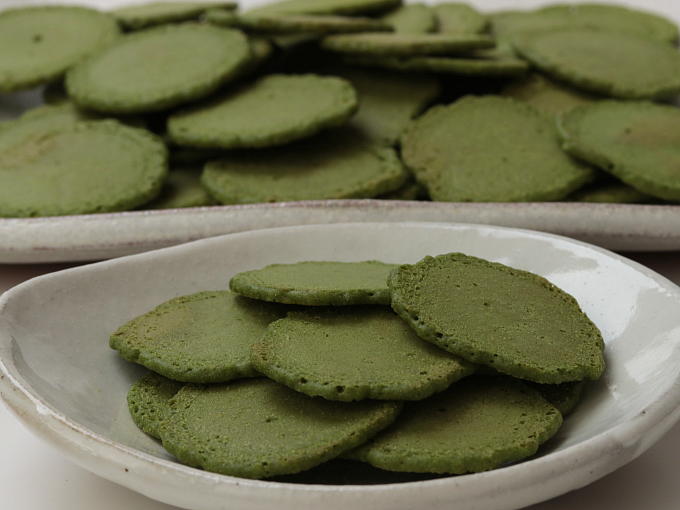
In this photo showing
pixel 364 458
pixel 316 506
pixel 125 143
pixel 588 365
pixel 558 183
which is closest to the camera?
pixel 316 506

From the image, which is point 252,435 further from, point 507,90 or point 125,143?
point 507,90

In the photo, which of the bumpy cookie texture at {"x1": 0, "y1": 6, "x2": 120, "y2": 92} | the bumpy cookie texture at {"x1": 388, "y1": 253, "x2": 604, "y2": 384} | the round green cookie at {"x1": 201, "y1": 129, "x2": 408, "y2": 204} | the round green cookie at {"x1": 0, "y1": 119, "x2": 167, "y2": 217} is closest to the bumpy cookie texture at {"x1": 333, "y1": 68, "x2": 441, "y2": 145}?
the round green cookie at {"x1": 201, "y1": 129, "x2": 408, "y2": 204}

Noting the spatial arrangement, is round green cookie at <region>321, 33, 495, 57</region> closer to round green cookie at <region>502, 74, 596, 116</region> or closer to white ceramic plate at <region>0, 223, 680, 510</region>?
round green cookie at <region>502, 74, 596, 116</region>

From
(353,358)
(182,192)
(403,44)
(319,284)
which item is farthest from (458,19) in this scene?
(353,358)

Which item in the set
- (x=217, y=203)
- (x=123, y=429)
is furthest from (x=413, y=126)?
(x=123, y=429)

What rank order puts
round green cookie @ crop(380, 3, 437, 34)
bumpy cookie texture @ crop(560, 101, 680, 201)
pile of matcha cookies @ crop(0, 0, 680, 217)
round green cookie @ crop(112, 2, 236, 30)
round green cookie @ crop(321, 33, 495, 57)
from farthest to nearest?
1. round green cookie @ crop(112, 2, 236, 30)
2. round green cookie @ crop(380, 3, 437, 34)
3. round green cookie @ crop(321, 33, 495, 57)
4. pile of matcha cookies @ crop(0, 0, 680, 217)
5. bumpy cookie texture @ crop(560, 101, 680, 201)

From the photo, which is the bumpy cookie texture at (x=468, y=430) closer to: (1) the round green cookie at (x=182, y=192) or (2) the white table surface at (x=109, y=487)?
(2) the white table surface at (x=109, y=487)

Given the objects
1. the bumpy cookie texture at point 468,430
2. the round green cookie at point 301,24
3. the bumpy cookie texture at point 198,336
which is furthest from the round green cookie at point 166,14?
the bumpy cookie texture at point 468,430
